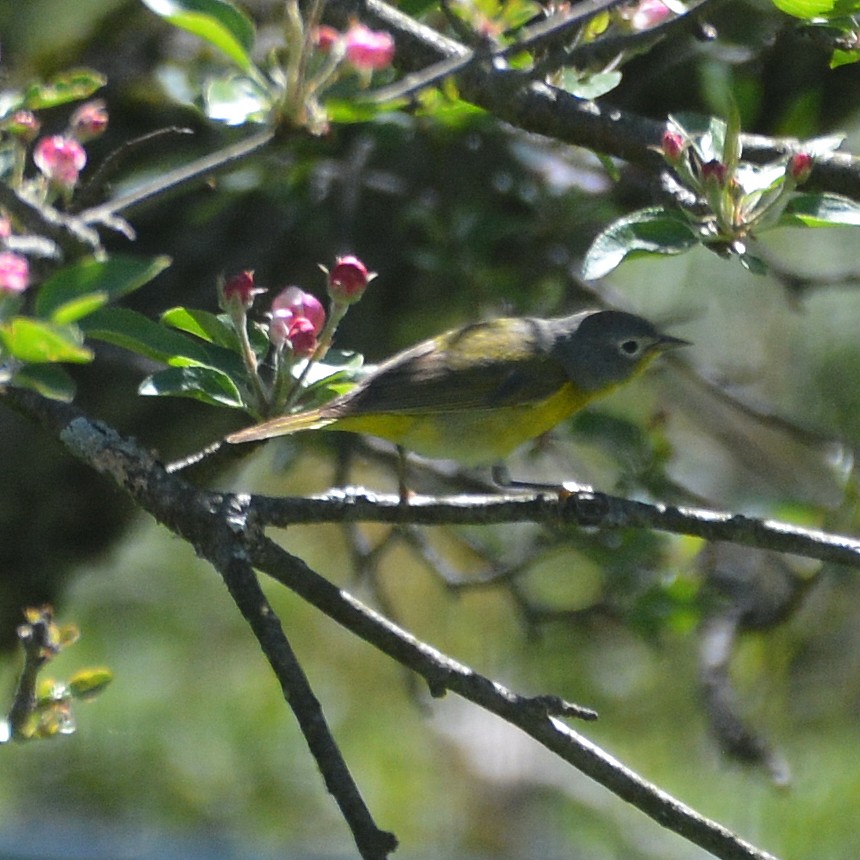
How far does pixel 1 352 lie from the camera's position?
1.03 m

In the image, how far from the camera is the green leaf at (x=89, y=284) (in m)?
0.94

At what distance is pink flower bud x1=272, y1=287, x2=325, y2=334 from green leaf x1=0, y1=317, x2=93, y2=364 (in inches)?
21.8

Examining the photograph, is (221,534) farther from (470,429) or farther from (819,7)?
(470,429)

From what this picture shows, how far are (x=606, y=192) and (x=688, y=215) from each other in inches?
55.0

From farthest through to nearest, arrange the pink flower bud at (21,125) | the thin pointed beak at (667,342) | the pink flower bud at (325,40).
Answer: the thin pointed beak at (667,342) → the pink flower bud at (21,125) → the pink flower bud at (325,40)

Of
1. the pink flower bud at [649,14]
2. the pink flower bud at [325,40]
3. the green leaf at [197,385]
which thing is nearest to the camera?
the pink flower bud at [325,40]

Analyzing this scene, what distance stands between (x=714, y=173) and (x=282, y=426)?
2.40 feet

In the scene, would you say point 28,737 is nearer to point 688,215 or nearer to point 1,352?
point 1,352

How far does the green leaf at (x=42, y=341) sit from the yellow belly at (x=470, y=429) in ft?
4.41

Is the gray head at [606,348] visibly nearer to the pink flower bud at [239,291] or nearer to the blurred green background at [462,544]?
the blurred green background at [462,544]

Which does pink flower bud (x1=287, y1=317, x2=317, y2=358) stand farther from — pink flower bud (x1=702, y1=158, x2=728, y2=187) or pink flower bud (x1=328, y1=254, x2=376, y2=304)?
pink flower bud (x1=702, y1=158, x2=728, y2=187)

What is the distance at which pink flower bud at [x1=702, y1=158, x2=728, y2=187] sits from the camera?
142cm

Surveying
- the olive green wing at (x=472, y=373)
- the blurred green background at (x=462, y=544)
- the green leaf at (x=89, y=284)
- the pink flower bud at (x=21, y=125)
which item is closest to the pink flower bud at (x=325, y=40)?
the green leaf at (x=89, y=284)

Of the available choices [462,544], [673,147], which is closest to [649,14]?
[673,147]
